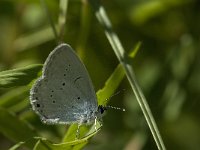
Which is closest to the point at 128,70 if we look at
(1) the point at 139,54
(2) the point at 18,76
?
(2) the point at 18,76

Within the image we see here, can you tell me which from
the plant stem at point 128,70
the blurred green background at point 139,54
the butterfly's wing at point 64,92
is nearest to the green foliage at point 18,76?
the butterfly's wing at point 64,92

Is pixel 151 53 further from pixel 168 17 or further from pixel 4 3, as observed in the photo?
pixel 4 3

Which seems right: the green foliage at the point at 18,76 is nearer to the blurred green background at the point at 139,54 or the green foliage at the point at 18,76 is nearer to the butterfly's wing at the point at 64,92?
the butterfly's wing at the point at 64,92

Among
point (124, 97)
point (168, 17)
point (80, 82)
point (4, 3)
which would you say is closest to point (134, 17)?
point (168, 17)

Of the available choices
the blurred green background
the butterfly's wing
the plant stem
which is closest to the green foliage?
the butterfly's wing

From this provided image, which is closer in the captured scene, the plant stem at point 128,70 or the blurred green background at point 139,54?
the plant stem at point 128,70

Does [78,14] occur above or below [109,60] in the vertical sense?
above
